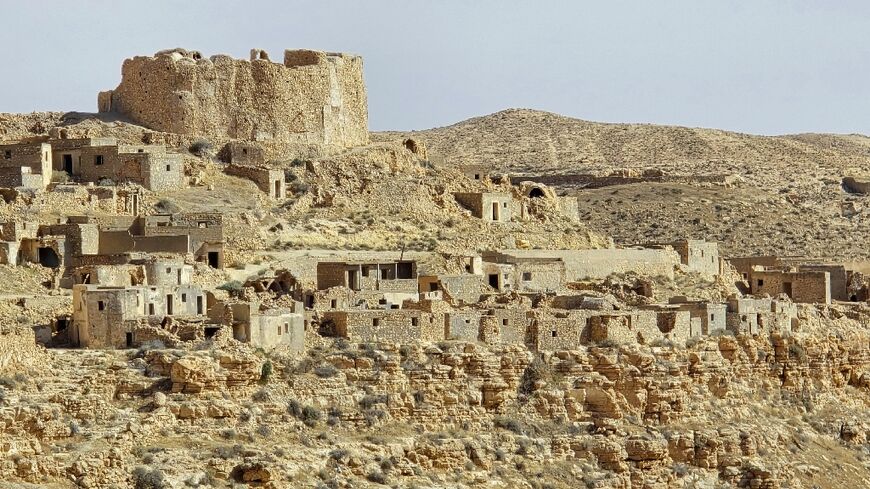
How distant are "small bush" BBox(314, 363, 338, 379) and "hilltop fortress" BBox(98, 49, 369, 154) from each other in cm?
1915

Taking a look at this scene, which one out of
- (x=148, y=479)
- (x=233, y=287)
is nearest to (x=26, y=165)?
(x=233, y=287)

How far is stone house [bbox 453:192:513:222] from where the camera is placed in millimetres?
65688

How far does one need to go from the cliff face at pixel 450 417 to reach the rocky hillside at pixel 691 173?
1865 centimetres

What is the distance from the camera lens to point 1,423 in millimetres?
41594

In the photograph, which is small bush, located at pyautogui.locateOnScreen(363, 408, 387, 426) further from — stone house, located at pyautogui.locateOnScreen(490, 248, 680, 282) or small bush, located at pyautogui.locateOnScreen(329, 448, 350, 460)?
stone house, located at pyautogui.locateOnScreen(490, 248, 680, 282)

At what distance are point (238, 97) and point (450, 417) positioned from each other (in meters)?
19.8

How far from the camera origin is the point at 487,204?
65.8 m

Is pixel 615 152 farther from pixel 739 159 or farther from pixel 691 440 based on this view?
pixel 691 440

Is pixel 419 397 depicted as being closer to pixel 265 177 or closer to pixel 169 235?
pixel 169 235

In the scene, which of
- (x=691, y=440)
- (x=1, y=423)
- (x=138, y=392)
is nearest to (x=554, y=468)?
(x=691, y=440)

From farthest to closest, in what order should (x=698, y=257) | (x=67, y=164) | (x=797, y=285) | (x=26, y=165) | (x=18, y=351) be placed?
(x=698, y=257)
(x=797, y=285)
(x=67, y=164)
(x=26, y=165)
(x=18, y=351)

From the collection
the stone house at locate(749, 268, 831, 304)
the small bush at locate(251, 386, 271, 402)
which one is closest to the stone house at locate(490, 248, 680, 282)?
the stone house at locate(749, 268, 831, 304)

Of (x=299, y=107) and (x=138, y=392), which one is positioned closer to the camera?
(x=138, y=392)

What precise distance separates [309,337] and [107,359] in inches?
180
